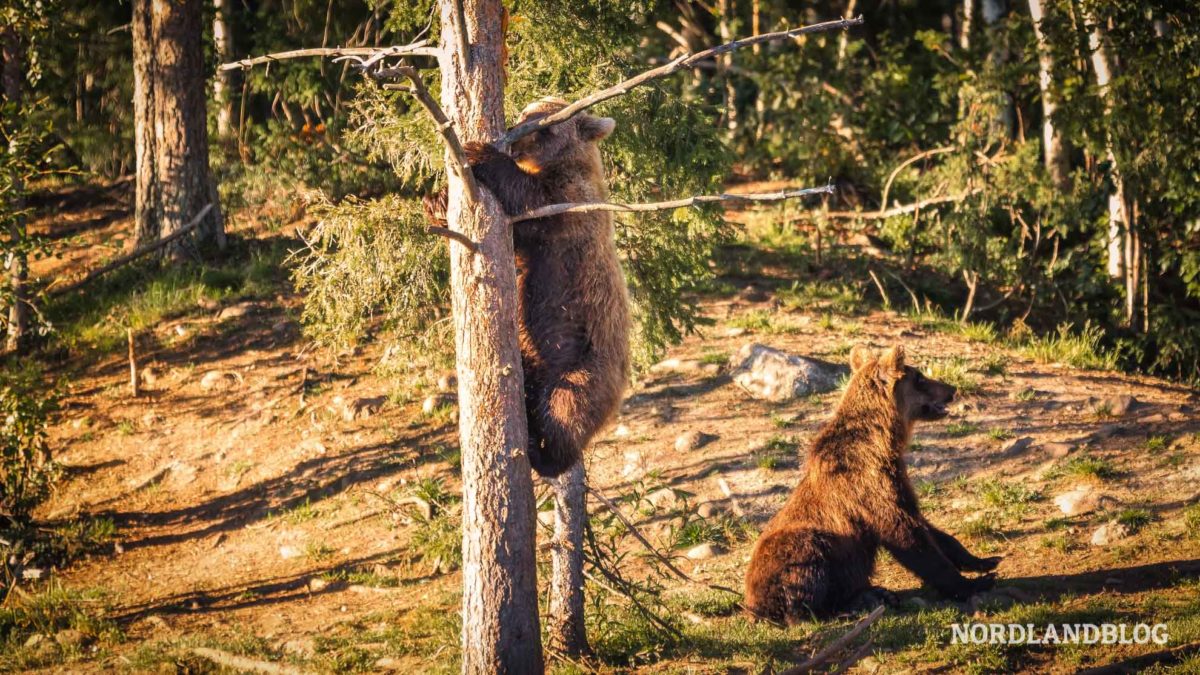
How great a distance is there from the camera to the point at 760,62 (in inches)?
551

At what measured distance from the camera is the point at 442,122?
4.39 metres

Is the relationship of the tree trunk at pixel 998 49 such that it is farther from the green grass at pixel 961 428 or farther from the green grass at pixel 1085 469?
the green grass at pixel 1085 469

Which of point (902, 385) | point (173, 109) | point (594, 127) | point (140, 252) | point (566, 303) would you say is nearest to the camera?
point (566, 303)

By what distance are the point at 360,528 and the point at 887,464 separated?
464 cm

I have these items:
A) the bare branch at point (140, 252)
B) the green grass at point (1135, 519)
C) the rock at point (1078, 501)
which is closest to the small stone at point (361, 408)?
the bare branch at point (140, 252)

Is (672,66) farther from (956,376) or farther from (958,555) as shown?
(956,376)

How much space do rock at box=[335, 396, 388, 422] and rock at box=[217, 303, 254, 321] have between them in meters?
2.65

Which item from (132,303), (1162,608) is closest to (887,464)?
(1162,608)

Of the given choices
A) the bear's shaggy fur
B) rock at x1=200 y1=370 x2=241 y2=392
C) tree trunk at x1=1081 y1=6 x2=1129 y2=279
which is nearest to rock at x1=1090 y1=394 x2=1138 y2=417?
tree trunk at x1=1081 y1=6 x2=1129 y2=279

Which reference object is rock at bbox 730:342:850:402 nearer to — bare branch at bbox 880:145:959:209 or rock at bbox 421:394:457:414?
rock at bbox 421:394:457:414

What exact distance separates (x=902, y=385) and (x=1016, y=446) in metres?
2.20

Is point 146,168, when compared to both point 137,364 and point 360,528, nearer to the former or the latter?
point 137,364

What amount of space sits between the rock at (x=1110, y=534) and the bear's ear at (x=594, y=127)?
174 inches

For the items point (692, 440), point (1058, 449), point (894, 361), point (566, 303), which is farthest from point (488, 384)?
point (1058, 449)
